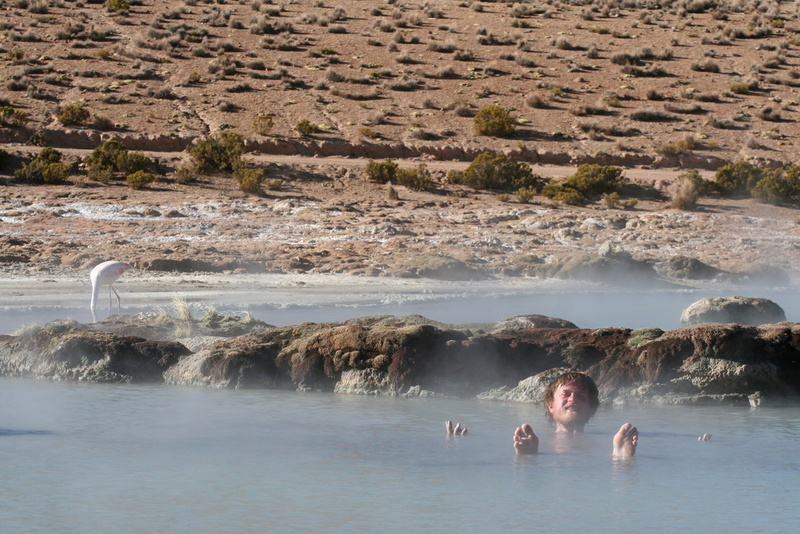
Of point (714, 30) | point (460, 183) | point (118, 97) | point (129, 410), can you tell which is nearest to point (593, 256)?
point (460, 183)

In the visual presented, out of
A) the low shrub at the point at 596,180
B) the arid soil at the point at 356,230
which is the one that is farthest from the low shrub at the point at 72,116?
the low shrub at the point at 596,180

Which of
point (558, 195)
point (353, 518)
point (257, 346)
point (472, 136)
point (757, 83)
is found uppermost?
point (757, 83)

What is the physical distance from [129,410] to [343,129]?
83.1 ft

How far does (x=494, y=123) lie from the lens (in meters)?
33.7

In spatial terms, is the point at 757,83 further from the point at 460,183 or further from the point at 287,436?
the point at 287,436

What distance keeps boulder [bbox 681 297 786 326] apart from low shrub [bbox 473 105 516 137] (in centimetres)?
2110

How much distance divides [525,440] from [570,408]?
0.70 m

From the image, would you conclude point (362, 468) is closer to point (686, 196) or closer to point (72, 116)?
point (686, 196)

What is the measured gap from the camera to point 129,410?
28.3 ft

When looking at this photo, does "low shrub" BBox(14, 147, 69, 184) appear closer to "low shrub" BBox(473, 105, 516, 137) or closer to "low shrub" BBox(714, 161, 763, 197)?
"low shrub" BBox(473, 105, 516, 137)

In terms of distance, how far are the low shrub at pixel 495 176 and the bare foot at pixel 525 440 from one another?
2061 cm

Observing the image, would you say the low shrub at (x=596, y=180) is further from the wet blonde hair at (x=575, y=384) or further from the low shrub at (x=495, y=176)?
the wet blonde hair at (x=575, y=384)

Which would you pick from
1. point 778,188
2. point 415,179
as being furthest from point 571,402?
point 778,188

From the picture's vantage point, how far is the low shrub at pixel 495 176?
2762 centimetres
